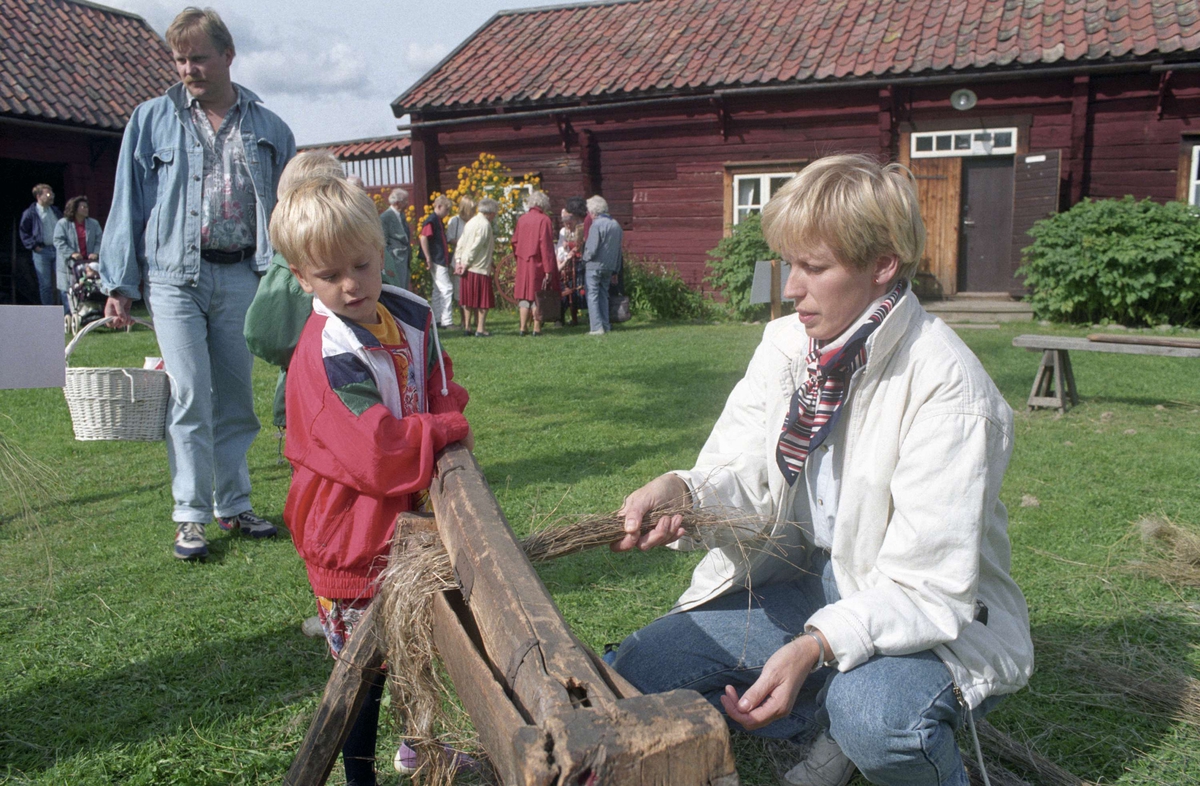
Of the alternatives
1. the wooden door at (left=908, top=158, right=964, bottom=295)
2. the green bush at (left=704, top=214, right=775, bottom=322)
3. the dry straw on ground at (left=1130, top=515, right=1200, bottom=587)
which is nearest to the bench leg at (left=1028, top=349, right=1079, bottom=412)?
the dry straw on ground at (left=1130, top=515, right=1200, bottom=587)

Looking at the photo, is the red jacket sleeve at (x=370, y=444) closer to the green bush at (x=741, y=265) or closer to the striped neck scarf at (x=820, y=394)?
the striped neck scarf at (x=820, y=394)

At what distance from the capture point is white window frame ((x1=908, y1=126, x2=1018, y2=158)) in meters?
13.8

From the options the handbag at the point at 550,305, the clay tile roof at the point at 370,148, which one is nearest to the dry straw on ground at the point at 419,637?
the handbag at the point at 550,305

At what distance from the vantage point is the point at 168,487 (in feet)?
16.5

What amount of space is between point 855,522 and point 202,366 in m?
2.94

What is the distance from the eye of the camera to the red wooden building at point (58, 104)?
15711 millimetres

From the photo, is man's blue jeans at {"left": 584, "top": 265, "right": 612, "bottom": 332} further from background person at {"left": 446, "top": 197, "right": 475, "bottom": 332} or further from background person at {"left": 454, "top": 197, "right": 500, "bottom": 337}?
background person at {"left": 446, "top": 197, "right": 475, "bottom": 332}

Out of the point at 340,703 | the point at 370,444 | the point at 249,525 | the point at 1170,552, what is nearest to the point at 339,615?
the point at 340,703

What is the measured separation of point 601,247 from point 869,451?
10.2 meters

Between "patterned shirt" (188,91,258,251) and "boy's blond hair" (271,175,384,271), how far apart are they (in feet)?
5.88

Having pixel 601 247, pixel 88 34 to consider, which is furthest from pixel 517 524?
pixel 88 34

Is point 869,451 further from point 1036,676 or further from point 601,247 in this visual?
point 601,247

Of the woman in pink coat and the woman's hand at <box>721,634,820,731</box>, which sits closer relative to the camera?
the woman's hand at <box>721,634,820,731</box>

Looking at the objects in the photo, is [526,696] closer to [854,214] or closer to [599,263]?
[854,214]
